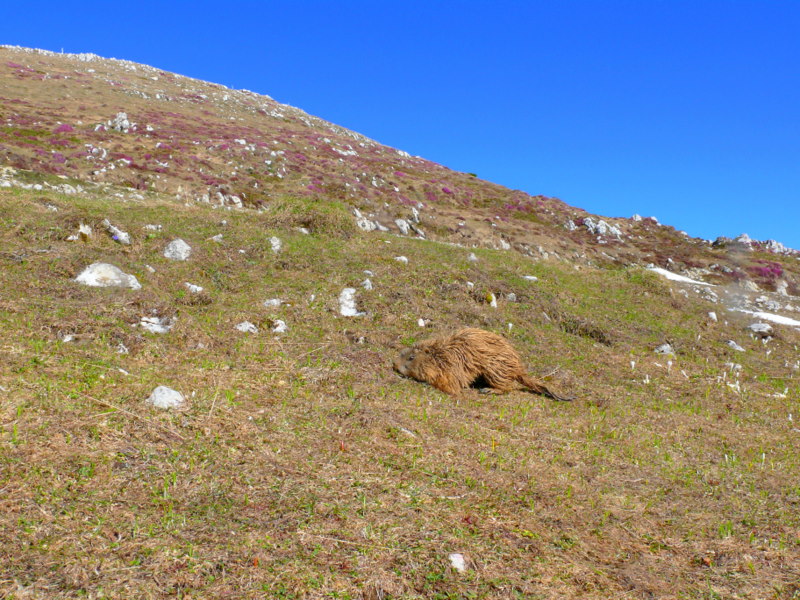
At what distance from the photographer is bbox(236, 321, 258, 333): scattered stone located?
8.11m

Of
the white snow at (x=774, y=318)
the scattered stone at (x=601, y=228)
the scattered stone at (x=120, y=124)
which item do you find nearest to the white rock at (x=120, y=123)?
the scattered stone at (x=120, y=124)

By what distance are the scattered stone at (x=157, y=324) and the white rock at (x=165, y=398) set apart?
6.88 feet

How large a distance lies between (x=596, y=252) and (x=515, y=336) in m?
27.8

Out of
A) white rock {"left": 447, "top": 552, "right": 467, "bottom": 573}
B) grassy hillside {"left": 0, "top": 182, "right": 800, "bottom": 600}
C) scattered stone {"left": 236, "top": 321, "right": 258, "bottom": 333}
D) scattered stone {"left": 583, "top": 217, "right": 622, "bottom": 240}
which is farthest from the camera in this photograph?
scattered stone {"left": 583, "top": 217, "right": 622, "bottom": 240}

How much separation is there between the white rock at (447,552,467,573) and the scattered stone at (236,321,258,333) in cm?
535

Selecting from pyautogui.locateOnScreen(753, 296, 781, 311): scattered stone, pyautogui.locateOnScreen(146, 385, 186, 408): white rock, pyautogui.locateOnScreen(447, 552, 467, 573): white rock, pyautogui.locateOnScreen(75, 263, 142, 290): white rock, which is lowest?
pyautogui.locateOnScreen(447, 552, 467, 573): white rock

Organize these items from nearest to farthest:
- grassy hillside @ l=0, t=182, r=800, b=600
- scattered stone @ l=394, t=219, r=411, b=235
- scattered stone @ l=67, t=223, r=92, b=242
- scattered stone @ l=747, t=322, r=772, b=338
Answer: grassy hillside @ l=0, t=182, r=800, b=600 < scattered stone @ l=67, t=223, r=92, b=242 < scattered stone @ l=747, t=322, r=772, b=338 < scattered stone @ l=394, t=219, r=411, b=235

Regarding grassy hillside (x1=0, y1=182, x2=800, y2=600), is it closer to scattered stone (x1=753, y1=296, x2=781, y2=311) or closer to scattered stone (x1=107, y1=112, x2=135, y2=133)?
scattered stone (x1=753, y1=296, x2=781, y2=311)

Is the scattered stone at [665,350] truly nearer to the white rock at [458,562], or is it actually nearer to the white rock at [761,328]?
the white rock at [761,328]

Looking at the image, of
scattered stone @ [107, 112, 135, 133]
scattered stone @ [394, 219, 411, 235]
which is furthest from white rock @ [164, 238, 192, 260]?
scattered stone @ [107, 112, 135, 133]

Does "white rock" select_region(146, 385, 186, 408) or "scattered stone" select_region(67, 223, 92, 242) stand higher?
"scattered stone" select_region(67, 223, 92, 242)

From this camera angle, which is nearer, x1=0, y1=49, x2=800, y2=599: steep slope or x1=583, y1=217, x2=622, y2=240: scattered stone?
x1=0, y1=49, x2=800, y2=599: steep slope

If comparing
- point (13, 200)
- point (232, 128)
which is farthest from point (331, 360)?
point (232, 128)

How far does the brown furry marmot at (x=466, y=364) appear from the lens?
294 inches
